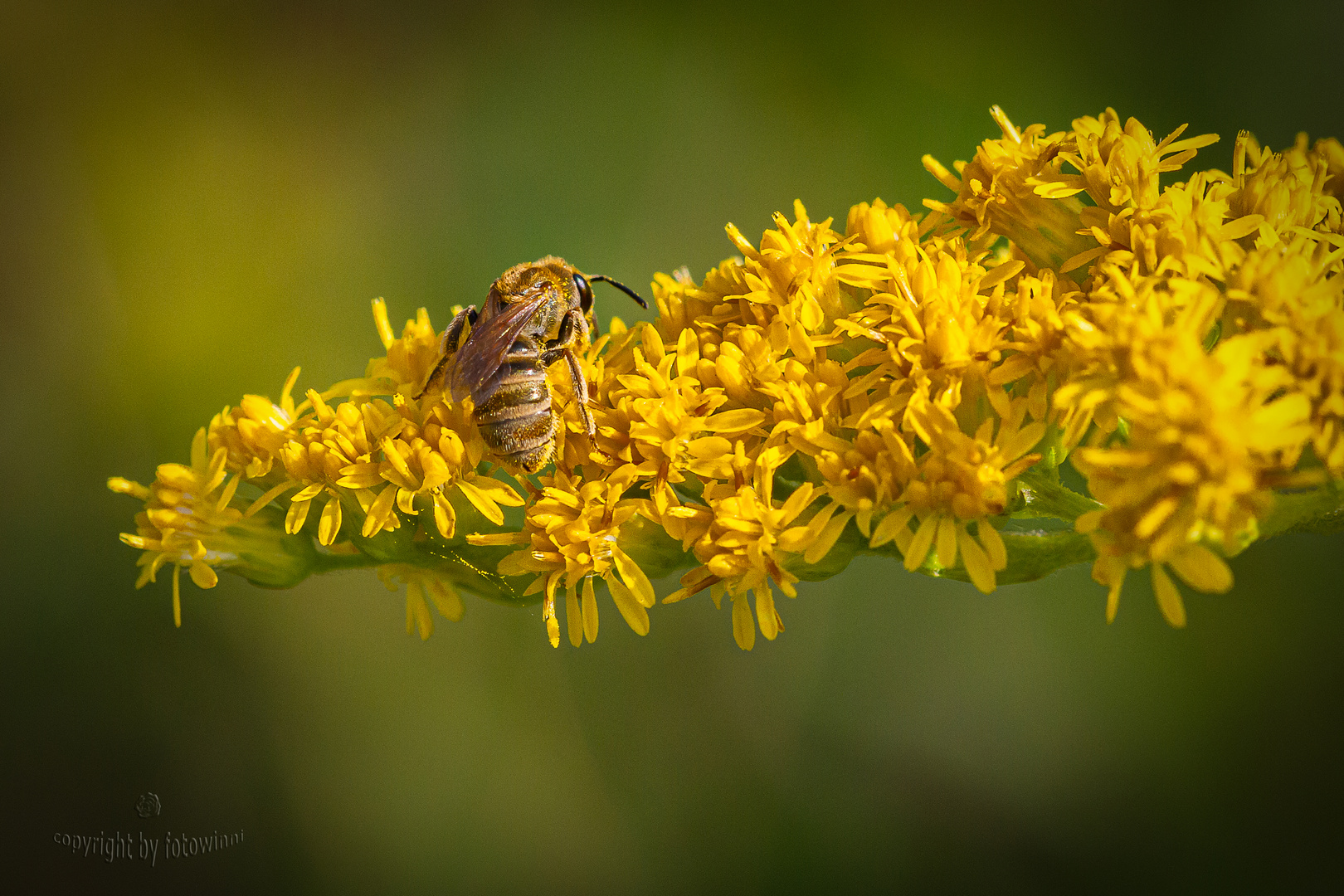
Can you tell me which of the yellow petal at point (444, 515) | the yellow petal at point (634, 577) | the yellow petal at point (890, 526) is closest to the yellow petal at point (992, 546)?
the yellow petal at point (890, 526)

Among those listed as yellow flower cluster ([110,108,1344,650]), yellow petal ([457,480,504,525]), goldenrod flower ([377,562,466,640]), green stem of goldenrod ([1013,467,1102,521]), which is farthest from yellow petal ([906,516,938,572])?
goldenrod flower ([377,562,466,640])

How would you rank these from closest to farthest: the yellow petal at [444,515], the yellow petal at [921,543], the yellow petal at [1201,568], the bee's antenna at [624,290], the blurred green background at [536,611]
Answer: the yellow petal at [1201,568], the yellow petal at [921,543], the yellow petal at [444,515], the bee's antenna at [624,290], the blurred green background at [536,611]

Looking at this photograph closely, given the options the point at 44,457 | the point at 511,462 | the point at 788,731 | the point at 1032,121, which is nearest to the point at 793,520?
the point at 511,462

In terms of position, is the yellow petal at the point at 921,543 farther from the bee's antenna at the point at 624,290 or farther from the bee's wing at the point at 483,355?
the bee's antenna at the point at 624,290

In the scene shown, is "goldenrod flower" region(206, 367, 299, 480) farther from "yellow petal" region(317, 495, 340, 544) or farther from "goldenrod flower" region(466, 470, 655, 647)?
"goldenrod flower" region(466, 470, 655, 647)

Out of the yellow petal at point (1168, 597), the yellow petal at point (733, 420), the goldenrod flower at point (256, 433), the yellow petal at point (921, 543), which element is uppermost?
the goldenrod flower at point (256, 433)

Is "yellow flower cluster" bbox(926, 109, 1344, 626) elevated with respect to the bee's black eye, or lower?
lower
